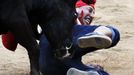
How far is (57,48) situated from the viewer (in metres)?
2.65

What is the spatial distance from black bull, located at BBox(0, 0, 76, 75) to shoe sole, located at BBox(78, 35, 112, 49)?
2.8 inches

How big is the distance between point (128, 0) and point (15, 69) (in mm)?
2025

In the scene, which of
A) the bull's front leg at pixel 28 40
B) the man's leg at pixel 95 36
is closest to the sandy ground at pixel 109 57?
the man's leg at pixel 95 36

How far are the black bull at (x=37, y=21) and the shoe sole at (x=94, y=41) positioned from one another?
0.07m

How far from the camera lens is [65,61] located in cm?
283

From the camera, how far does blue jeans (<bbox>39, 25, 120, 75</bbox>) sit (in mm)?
2818

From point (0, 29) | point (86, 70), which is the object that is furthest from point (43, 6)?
point (86, 70)

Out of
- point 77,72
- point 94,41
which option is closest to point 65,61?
point 77,72

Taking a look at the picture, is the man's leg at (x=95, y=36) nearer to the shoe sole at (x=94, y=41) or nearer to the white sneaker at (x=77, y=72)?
the shoe sole at (x=94, y=41)

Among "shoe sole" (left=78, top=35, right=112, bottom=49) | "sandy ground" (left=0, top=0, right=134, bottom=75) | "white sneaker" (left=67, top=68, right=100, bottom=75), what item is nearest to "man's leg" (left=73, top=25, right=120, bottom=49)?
"shoe sole" (left=78, top=35, right=112, bottom=49)

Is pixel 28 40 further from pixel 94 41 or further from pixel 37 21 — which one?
pixel 94 41

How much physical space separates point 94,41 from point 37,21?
290mm

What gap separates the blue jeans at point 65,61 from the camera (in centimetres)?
282

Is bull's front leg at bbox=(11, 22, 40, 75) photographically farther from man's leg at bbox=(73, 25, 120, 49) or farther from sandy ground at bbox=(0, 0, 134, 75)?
sandy ground at bbox=(0, 0, 134, 75)
